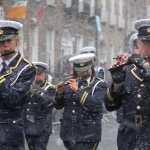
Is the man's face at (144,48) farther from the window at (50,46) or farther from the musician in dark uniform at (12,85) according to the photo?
the window at (50,46)

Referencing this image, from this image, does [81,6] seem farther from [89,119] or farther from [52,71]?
[89,119]

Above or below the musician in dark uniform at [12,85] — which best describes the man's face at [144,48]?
above

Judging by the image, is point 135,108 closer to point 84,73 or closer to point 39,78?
point 84,73

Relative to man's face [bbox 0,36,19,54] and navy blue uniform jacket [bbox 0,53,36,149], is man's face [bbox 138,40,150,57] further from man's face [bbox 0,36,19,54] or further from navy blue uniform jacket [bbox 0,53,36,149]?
man's face [bbox 0,36,19,54]

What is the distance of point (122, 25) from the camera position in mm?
38281

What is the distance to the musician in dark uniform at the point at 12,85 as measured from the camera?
18.8ft

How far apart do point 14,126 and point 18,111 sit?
0.15 meters

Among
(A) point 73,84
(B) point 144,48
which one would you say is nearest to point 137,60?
(B) point 144,48

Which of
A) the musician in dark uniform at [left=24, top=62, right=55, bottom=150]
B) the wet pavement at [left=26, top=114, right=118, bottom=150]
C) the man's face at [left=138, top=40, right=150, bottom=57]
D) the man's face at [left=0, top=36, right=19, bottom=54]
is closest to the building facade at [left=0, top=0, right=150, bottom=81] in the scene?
the wet pavement at [left=26, top=114, right=118, bottom=150]

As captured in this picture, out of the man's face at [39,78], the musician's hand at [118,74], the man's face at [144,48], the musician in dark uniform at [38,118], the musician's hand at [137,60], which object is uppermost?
the man's face at [144,48]

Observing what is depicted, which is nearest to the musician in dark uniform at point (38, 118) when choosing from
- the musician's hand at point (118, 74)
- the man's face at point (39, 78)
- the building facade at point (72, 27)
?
the man's face at point (39, 78)

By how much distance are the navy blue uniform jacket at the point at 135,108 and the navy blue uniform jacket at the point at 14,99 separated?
85cm

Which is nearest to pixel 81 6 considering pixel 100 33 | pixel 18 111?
pixel 100 33

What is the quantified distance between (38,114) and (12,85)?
3261mm
